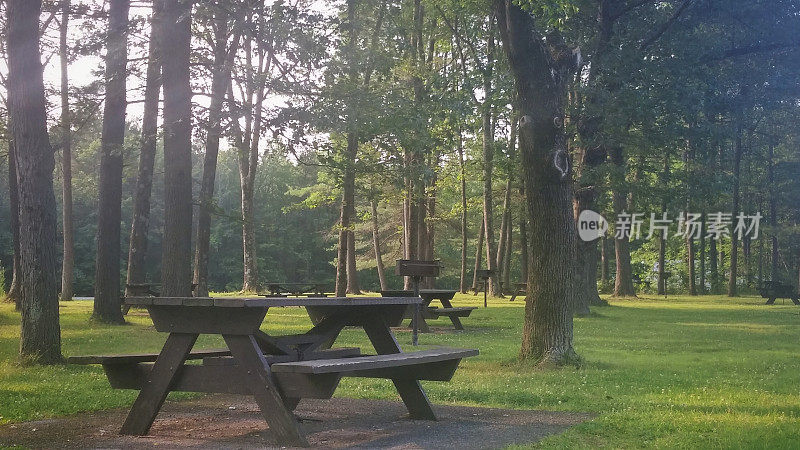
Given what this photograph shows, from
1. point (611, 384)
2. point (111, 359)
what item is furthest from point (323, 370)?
point (611, 384)


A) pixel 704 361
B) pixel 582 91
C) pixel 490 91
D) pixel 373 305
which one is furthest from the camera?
pixel 582 91

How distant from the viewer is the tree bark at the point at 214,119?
1563cm

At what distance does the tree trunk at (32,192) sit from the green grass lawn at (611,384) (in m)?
0.53

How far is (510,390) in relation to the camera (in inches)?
364

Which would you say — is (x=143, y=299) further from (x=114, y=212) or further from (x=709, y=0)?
(x=709, y=0)

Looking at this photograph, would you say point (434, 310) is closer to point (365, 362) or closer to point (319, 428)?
point (319, 428)

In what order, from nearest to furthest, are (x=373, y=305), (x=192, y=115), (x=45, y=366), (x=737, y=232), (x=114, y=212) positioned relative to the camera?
(x=373, y=305) → (x=45, y=366) → (x=192, y=115) → (x=114, y=212) → (x=737, y=232)

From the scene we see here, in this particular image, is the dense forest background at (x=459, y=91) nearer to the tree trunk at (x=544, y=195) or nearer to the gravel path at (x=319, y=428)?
the tree trunk at (x=544, y=195)

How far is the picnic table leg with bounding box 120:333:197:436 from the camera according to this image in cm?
652

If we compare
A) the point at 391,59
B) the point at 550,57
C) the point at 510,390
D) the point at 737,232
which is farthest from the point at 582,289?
the point at 737,232

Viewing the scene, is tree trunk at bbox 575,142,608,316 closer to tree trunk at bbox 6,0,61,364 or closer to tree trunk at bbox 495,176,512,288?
tree trunk at bbox 495,176,512,288

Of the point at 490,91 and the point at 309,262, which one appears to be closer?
the point at 490,91

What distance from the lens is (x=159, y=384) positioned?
6574 mm

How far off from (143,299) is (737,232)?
Result: 163 ft
